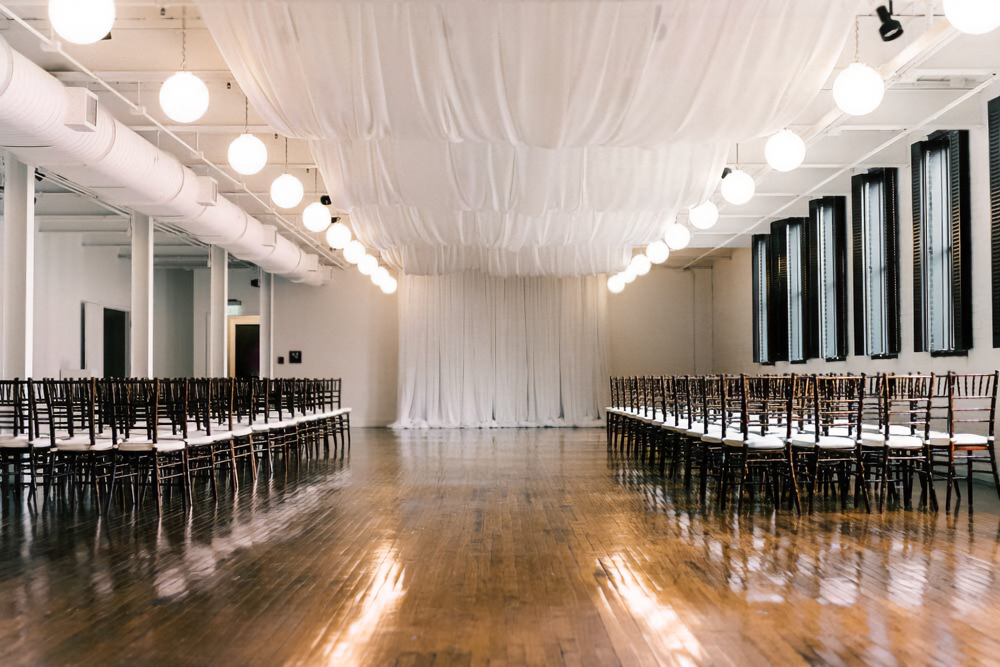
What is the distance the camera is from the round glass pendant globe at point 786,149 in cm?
577

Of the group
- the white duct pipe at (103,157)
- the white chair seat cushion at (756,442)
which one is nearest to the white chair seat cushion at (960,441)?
the white chair seat cushion at (756,442)

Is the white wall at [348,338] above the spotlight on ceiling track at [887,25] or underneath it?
underneath

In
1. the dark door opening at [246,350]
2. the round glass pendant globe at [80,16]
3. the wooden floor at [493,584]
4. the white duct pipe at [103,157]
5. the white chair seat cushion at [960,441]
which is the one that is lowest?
the wooden floor at [493,584]

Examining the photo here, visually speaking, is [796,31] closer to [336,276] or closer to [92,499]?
[92,499]

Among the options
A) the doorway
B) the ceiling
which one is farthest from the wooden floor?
the doorway

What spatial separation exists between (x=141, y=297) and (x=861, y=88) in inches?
383

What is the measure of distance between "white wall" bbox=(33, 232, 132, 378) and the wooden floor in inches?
292

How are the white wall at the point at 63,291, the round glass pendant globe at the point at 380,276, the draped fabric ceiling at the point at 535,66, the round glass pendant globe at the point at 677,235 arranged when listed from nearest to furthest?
the draped fabric ceiling at the point at 535,66, the round glass pendant globe at the point at 677,235, the white wall at the point at 63,291, the round glass pendant globe at the point at 380,276

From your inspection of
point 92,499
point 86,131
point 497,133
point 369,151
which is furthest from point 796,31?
point 92,499

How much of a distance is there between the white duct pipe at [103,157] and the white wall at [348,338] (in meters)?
5.65

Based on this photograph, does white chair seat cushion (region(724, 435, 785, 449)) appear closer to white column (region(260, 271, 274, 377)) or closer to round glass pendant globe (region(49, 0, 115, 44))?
round glass pendant globe (region(49, 0, 115, 44))

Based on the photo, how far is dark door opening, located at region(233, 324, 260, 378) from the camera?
62.8 feet

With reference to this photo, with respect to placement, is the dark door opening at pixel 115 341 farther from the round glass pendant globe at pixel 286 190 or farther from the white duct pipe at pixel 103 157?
the round glass pendant globe at pixel 286 190

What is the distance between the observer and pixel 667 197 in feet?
24.5
